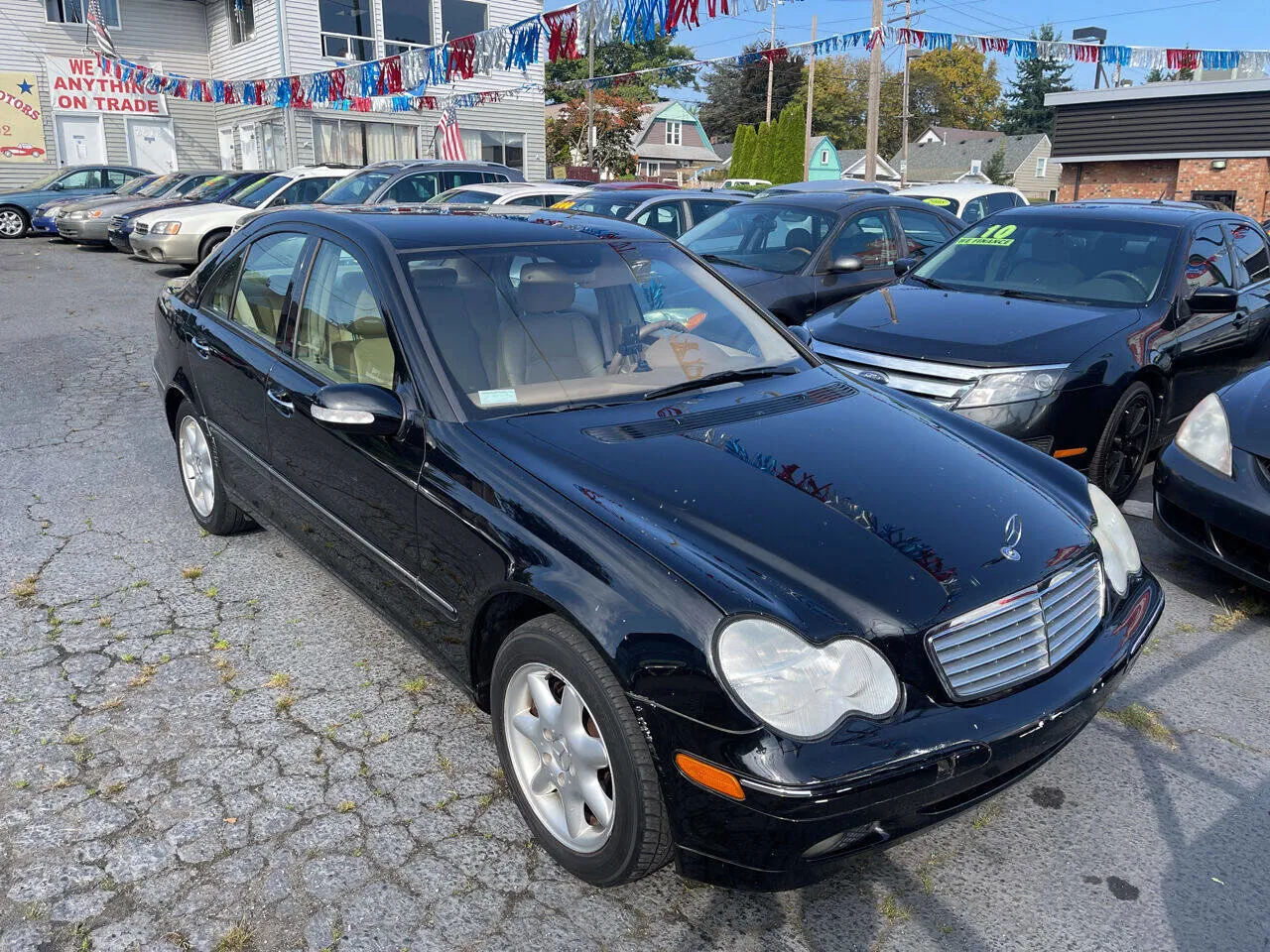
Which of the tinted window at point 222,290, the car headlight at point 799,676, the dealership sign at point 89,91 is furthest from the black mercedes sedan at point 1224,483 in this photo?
Answer: the dealership sign at point 89,91

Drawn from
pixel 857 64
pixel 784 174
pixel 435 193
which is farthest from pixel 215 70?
pixel 857 64

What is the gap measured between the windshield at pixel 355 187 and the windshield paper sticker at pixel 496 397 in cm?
1296

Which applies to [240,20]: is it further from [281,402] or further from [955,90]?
[955,90]

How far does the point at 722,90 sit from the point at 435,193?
81.5m

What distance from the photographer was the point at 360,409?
9.80 feet

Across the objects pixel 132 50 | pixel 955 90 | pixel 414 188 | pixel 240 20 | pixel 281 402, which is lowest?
pixel 281 402

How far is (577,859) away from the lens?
251 cm

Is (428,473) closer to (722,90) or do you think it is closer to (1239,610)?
(1239,610)

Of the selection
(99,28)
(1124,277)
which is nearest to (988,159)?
(99,28)

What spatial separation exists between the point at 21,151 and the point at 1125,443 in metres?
28.6

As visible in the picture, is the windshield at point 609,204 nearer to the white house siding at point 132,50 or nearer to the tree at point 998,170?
the white house siding at point 132,50

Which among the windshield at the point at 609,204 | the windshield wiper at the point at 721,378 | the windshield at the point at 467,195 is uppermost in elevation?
the windshield at the point at 467,195

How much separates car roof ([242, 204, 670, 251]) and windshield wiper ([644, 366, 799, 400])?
2.52 feet

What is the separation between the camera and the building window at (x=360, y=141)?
25594 mm
